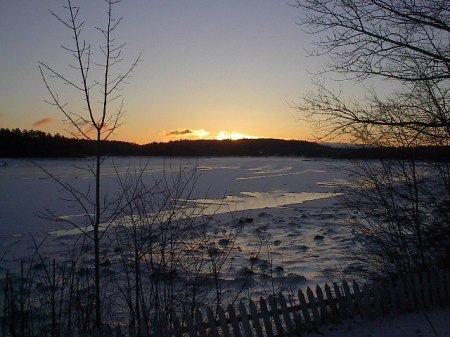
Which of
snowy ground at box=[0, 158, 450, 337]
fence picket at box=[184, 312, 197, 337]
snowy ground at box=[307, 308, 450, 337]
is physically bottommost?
snowy ground at box=[0, 158, 450, 337]

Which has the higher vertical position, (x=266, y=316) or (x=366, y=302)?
(x=266, y=316)

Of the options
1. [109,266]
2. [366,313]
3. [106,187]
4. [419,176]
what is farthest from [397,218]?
[106,187]

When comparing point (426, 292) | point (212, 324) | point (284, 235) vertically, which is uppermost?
point (212, 324)

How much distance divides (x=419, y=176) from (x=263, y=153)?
103m

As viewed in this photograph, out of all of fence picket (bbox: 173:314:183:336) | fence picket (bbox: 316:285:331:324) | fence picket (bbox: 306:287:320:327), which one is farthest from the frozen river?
fence picket (bbox: 316:285:331:324)

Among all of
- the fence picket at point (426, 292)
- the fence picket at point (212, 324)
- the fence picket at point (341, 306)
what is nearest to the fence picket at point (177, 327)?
the fence picket at point (212, 324)

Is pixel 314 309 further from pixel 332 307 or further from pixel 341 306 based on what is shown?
pixel 341 306

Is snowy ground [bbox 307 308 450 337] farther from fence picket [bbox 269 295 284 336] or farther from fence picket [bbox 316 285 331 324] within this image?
fence picket [bbox 269 295 284 336]

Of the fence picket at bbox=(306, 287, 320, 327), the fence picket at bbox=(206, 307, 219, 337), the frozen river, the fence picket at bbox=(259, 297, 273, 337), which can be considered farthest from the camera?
the frozen river

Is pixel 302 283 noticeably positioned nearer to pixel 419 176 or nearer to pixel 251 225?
pixel 419 176

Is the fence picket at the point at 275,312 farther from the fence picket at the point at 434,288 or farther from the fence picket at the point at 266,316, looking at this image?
the fence picket at the point at 434,288

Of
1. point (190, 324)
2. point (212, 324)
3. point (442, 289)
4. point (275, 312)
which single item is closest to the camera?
point (190, 324)

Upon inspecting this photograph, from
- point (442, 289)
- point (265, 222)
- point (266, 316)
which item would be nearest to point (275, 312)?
point (266, 316)

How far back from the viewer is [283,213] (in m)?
20.1
